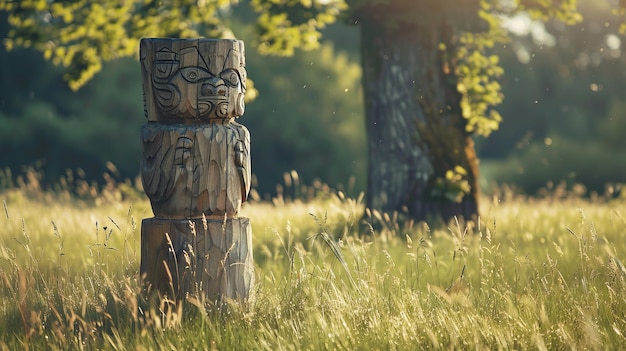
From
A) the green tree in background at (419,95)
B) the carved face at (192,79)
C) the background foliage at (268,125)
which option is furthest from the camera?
the background foliage at (268,125)

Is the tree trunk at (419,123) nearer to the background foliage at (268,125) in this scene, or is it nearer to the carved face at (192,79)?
the carved face at (192,79)

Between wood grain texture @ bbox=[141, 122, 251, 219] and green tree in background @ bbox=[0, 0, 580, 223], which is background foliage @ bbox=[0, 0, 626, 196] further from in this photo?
wood grain texture @ bbox=[141, 122, 251, 219]

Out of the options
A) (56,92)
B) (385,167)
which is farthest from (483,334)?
(56,92)

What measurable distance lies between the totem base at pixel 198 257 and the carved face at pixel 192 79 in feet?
2.19

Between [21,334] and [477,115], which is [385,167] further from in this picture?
[21,334]

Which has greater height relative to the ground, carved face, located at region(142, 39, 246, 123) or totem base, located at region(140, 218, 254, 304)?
carved face, located at region(142, 39, 246, 123)

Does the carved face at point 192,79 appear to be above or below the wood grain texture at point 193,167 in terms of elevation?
above

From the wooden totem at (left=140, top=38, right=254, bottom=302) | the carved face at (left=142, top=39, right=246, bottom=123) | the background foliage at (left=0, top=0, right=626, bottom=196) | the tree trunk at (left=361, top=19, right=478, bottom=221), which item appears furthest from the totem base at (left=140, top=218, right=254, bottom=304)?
the background foliage at (left=0, top=0, right=626, bottom=196)

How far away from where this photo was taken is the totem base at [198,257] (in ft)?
16.1

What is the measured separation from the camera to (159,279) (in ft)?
16.3

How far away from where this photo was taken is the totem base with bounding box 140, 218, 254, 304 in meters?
4.91

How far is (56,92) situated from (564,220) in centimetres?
2064

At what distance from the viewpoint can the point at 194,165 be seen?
4910 millimetres

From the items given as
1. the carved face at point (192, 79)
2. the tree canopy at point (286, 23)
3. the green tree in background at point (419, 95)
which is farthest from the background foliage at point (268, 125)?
the carved face at point (192, 79)
